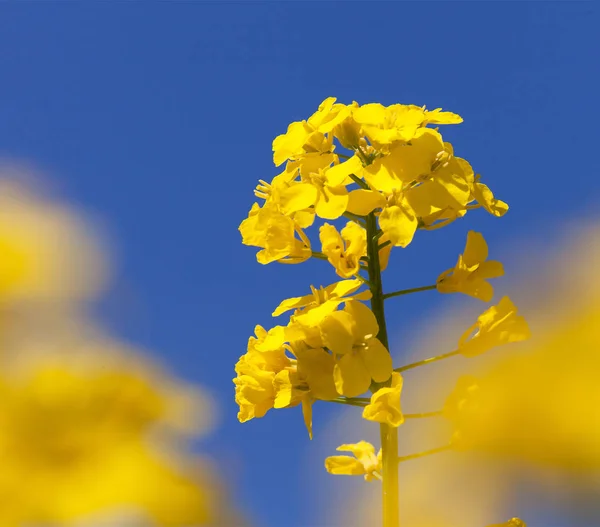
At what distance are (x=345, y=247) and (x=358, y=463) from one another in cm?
39

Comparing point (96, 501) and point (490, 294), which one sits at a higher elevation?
point (490, 294)

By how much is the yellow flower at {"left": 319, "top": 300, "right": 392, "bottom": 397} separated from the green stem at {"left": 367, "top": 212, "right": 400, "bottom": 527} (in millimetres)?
35

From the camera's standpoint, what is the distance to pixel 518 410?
1401mm

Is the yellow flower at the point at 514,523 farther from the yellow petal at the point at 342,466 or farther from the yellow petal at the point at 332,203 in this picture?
the yellow petal at the point at 332,203

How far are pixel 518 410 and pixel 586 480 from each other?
0.24 metres

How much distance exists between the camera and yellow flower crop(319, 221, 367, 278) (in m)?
Answer: 1.33

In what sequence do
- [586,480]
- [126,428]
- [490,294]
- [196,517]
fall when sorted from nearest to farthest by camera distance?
[586,480] → [490,294] → [196,517] → [126,428]

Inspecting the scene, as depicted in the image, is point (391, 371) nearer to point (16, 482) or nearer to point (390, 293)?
point (390, 293)

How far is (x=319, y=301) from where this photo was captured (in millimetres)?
1266

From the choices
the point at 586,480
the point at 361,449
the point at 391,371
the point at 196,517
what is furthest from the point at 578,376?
the point at 196,517

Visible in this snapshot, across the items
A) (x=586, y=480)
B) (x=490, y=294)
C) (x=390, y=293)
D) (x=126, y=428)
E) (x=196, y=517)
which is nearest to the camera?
(x=586, y=480)

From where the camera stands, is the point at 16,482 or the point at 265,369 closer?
the point at 265,369

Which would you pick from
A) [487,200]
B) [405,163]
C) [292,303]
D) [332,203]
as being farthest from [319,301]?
[487,200]

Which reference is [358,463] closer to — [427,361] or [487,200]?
[427,361]
